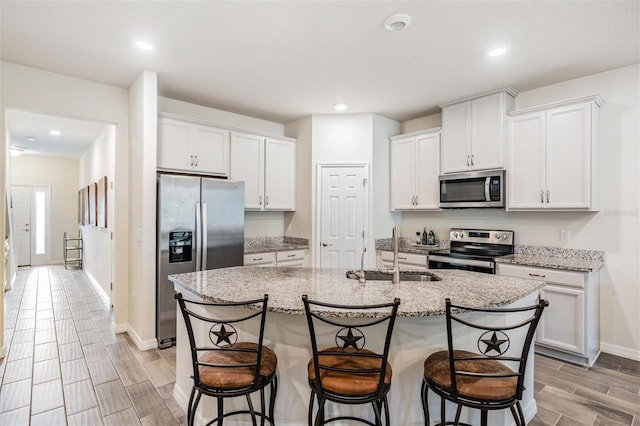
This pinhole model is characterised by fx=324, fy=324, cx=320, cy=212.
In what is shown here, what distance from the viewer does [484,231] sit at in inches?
153

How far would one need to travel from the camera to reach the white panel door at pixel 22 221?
754 centimetres

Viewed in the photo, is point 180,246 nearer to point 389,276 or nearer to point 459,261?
point 389,276

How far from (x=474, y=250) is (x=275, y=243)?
2703 mm

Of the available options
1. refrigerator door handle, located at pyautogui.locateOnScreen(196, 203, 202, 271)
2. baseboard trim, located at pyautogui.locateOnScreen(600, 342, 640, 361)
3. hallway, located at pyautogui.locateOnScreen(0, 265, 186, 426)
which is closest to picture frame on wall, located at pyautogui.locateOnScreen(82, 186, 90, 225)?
hallway, located at pyautogui.locateOnScreen(0, 265, 186, 426)

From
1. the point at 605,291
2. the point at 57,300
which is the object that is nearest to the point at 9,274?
the point at 57,300

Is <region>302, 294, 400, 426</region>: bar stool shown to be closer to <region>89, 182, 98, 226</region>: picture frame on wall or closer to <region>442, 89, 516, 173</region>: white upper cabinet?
<region>442, 89, 516, 173</region>: white upper cabinet

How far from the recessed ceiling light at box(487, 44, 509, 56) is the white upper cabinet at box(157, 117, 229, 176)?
2.98 metres

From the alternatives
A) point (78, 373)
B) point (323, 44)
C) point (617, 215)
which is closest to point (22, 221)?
point (78, 373)

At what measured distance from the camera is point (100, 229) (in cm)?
529

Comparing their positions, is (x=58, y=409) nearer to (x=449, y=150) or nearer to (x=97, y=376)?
(x=97, y=376)

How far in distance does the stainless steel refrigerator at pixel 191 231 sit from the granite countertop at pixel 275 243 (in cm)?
74

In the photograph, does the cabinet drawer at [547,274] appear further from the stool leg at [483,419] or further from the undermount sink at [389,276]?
the stool leg at [483,419]

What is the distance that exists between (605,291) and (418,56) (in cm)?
286

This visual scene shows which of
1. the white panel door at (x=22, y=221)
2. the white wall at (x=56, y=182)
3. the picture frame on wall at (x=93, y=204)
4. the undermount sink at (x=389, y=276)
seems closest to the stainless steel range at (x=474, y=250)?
the undermount sink at (x=389, y=276)
